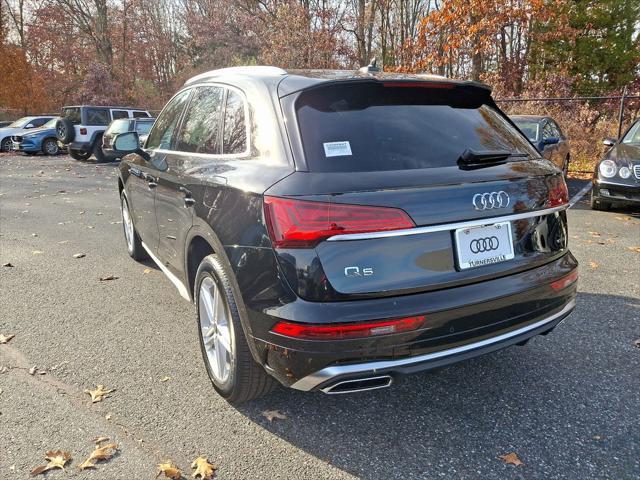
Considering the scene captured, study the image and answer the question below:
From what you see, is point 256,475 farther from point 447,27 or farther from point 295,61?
point 295,61

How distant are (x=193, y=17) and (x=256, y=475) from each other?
116 ft

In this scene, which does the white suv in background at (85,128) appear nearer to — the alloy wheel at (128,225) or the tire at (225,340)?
the alloy wheel at (128,225)

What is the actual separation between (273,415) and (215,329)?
1.90 ft

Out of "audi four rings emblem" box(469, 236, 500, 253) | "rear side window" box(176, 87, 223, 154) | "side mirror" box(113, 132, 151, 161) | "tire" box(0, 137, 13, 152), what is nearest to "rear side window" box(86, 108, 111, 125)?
"tire" box(0, 137, 13, 152)

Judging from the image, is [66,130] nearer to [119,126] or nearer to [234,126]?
[119,126]

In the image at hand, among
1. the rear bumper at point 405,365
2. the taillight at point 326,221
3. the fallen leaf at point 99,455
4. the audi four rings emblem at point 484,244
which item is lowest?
the fallen leaf at point 99,455

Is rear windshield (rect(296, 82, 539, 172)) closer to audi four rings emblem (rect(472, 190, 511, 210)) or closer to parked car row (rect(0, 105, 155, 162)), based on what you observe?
audi four rings emblem (rect(472, 190, 511, 210))

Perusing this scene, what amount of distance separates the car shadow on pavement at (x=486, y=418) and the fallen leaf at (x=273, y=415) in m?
0.03

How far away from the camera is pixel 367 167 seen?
2.16m

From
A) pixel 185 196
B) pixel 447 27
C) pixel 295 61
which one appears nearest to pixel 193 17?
pixel 295 61

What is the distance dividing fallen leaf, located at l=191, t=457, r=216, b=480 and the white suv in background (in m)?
16.9

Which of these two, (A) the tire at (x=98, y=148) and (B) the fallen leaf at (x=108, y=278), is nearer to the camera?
(B) the fallen leaf at (x=108, y=278)

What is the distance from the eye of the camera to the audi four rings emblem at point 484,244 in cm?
222

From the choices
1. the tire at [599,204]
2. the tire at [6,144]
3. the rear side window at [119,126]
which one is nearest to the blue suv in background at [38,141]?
the tire at [6,144]
